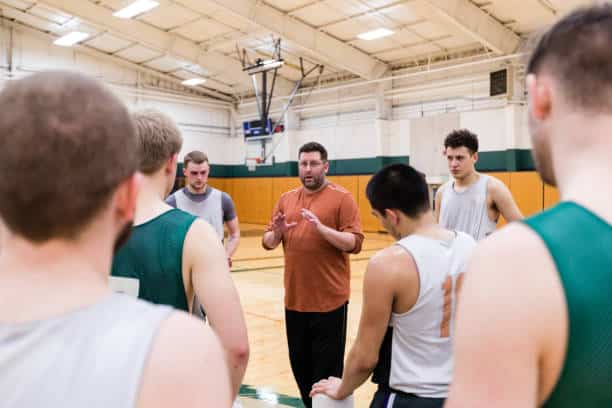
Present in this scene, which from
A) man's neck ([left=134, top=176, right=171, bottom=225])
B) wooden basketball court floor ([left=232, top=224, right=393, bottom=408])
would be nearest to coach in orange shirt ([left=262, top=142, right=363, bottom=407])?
wooden basketball court floor ([left=232, top=224, right=393, bottom=408])

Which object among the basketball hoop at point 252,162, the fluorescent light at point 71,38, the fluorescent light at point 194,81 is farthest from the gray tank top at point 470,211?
the basketball hoop at point 252,162

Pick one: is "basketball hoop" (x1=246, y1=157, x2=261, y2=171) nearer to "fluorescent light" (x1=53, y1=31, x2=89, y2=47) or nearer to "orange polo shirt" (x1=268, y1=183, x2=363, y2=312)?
"fluorescent light" (x1=53, y1=31, x2=89, y2=47)

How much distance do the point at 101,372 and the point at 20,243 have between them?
0.25 m

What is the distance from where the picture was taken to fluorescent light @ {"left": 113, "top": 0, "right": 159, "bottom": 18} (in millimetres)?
13172

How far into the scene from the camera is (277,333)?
6086mm

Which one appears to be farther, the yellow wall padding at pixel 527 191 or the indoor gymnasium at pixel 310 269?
the yellow wall padding at pixel 527 191

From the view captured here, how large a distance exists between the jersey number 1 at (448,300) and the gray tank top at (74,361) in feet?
4.84

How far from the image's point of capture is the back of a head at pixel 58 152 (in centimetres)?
81

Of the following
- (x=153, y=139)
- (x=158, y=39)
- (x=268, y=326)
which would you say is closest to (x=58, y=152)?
(x=153, y=139)

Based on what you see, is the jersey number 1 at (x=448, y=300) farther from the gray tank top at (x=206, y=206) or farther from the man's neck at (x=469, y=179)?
the gray tank top at (x=206, y=206)

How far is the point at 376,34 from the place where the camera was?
1368 centimetres

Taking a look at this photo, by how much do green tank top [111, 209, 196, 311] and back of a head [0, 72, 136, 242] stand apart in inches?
41.6

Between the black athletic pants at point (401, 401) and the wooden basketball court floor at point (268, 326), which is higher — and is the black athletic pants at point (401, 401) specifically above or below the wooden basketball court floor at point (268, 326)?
above

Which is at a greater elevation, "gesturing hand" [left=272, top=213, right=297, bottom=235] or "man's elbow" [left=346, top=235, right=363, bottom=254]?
"gesturing hand" [left=272, top=213, right=297, bottom=235]
